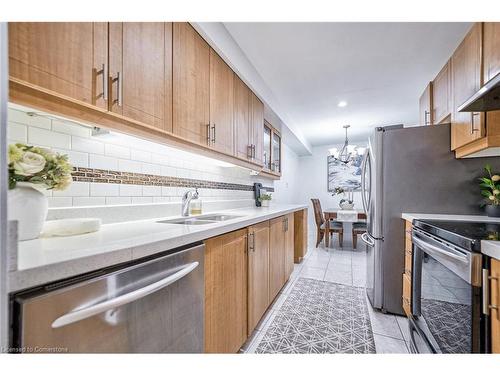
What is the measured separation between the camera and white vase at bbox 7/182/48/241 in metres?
0.72

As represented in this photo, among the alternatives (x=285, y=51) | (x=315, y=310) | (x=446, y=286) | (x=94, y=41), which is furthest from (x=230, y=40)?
(x=315, y=310)

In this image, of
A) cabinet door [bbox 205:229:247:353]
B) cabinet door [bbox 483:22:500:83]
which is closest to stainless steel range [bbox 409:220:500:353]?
cabinet door [bbox 483:22:500:83]

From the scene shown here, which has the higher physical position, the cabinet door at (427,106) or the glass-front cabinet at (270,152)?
the cabinet door at (427,106)

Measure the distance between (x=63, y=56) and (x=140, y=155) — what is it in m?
0.67

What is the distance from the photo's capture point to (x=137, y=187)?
1420mm

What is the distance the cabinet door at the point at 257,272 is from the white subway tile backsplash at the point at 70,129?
110 cm

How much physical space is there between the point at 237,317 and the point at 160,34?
68.1 inches

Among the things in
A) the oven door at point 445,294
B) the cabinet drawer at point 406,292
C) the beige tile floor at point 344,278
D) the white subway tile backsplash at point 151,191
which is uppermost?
the white subway tile backsplash at point 151,191

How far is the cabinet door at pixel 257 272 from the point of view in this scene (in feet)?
5.05

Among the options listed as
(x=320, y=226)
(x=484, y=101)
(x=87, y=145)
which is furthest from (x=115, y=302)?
(x=320, y=226)

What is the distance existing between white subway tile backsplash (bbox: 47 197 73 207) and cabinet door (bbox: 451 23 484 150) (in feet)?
8.11

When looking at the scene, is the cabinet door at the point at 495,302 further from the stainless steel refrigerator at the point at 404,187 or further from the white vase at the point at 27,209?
the white vase at the point at 27,209

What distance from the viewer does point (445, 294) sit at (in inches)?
46.1

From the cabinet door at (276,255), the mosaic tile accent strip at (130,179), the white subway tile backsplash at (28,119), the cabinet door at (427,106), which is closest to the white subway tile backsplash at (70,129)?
the white subway tile backsplash at (28,119)
